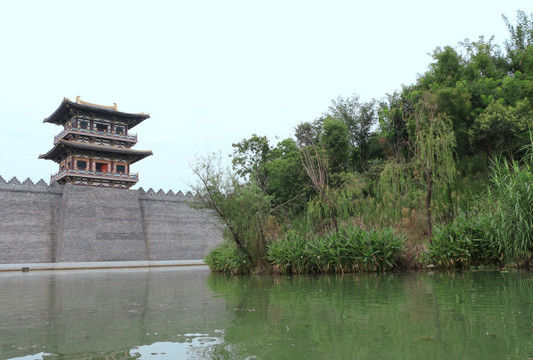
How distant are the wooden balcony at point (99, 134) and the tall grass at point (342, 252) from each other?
25531 mm

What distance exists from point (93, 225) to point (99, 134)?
24.9ft

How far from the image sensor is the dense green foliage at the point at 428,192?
8.33 meters

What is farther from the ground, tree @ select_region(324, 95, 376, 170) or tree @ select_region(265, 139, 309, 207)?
tree @ select_region(324, 95, 376, 170)

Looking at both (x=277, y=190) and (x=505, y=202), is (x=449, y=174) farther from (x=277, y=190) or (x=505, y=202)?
(x=277, y=190)

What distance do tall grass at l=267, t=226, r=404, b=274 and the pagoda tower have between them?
24533mm

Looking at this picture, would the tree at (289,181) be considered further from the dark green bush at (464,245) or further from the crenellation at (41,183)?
the crenellation at (41,183)

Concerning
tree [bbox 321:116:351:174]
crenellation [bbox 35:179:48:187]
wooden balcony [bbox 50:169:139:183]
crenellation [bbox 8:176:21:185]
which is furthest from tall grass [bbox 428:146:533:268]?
crenellation [bbox 8:176:21:185]

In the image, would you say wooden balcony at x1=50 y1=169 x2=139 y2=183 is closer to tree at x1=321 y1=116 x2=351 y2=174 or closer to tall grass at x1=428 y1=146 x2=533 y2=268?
tree at x1=321 y1=116 x2=351 y2=174

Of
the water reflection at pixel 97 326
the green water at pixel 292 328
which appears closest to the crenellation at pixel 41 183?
the water reflection at pixel 97 326

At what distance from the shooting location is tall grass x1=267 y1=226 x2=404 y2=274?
9.12 meters

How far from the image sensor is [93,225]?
93.5ft

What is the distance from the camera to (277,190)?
19.0m

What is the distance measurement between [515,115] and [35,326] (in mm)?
16140

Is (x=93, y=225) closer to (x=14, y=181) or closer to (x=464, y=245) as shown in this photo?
(x=14, y=181)
